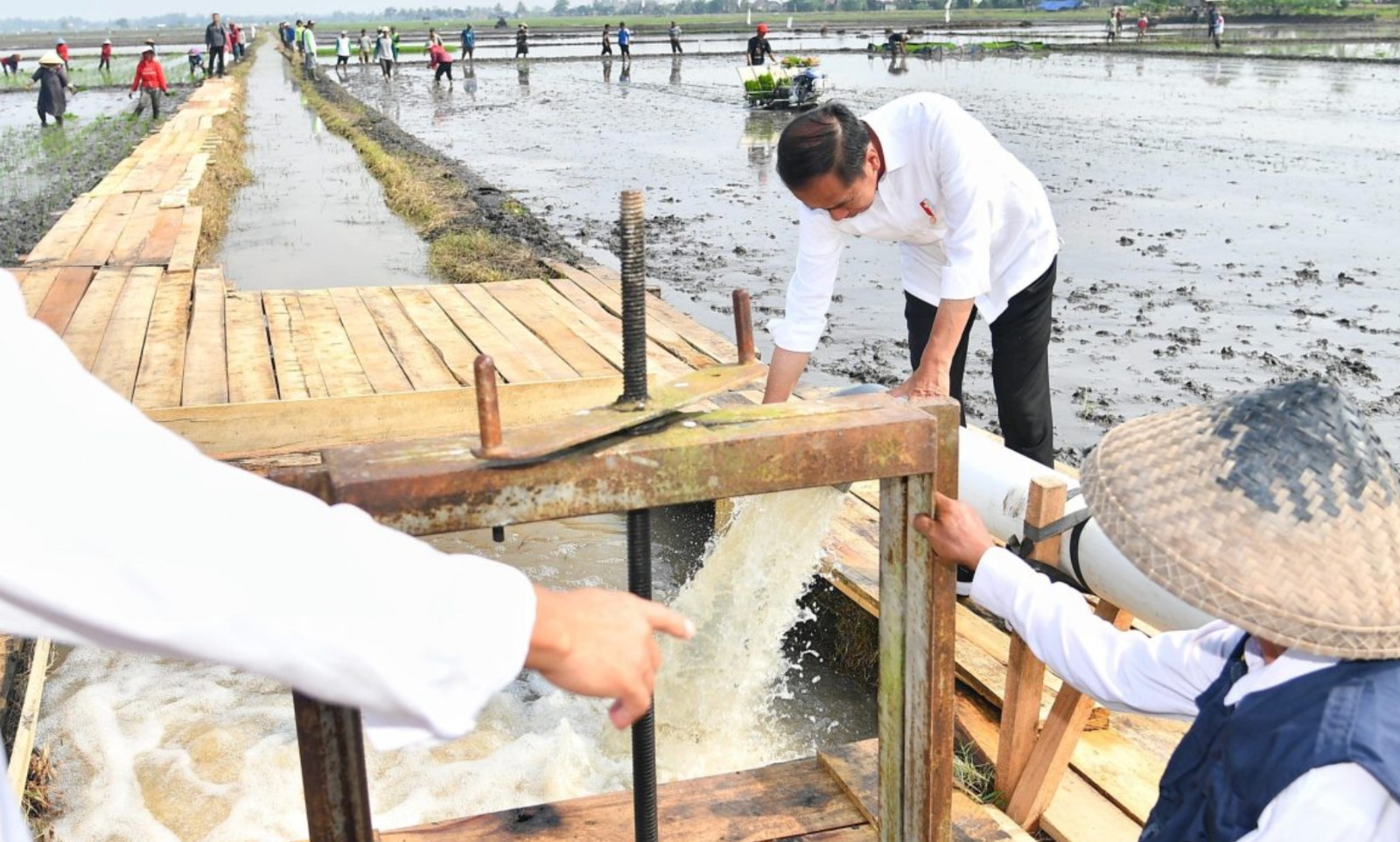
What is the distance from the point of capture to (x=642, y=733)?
1.90 metres

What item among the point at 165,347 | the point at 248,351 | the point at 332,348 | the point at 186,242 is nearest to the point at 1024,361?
the point at 332,348

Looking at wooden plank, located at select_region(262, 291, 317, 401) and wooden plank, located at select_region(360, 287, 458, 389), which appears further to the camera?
wooden plank, located at select_region(360, 287, 458, 389)

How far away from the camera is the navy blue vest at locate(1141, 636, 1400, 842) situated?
1446 mm

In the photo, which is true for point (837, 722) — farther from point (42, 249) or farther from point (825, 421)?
point (42, 249)

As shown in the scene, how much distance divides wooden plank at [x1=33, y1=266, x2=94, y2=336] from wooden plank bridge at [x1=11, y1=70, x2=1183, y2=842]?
23 millimetres

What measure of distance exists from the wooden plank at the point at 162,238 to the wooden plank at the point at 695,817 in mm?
6757

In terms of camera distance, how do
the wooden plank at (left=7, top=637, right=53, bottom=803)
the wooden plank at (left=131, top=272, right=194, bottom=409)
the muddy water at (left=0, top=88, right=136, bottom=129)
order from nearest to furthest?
1. the wooden plank at (left=7, top=637, right=53, bottom=803)
2. the wooden plank at (left=131, top=272, right=194, bottom=409)
3. the muddy water at (left=0, top=88, right=136, bottom=129)

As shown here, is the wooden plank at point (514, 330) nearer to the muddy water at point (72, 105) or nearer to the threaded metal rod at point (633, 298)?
the threaded metal rod at point (633, 298)

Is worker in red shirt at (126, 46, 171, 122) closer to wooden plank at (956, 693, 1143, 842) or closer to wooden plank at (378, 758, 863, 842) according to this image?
wooden plank at (378, 758, 863, 842)

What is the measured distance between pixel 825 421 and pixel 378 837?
4.36 ft

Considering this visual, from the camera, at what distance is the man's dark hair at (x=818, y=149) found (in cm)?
321

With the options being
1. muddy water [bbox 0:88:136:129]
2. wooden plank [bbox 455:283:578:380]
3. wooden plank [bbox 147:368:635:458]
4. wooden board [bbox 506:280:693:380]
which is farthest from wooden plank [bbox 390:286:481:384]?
muddy water [bbox 0:88:136:129]

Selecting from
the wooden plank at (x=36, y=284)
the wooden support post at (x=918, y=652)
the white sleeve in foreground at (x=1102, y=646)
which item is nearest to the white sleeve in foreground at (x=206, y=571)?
the wooden support post at (x=918, y=652)

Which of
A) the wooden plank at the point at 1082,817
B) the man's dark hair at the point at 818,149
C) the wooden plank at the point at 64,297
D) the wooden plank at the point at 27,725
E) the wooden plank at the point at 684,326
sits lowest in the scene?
the wooden plank at the point at 27,725
